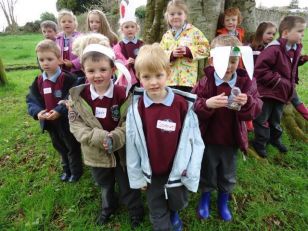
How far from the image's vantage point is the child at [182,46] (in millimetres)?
3324

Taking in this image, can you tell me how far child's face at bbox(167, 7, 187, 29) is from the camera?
331 cm

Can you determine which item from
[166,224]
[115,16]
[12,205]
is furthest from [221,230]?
[115,16]

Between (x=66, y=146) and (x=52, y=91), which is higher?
(x=52, y=91)

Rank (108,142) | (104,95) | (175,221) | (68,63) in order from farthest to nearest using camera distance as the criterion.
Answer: (68,63) < (175,221) < (104,95) < (108,142)

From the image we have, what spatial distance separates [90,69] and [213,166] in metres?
1.52

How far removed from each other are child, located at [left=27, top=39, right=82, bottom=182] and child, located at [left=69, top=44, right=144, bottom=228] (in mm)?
563

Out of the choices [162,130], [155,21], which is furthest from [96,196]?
[155,21]

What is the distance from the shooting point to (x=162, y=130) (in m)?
2.23

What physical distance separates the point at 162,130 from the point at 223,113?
66 centimetres

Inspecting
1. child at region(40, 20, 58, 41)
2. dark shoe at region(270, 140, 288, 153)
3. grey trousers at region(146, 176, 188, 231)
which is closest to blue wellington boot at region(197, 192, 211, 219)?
grey trousers at region(146, 176, 188, 231)

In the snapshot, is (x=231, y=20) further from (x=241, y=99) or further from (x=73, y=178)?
(x=73, y=178)

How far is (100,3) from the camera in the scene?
85.8ft

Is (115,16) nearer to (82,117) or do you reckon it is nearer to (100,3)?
(100,3)

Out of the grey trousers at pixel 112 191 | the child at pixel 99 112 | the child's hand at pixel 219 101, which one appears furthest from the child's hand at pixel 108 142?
the child's hand at pixel 219 101
